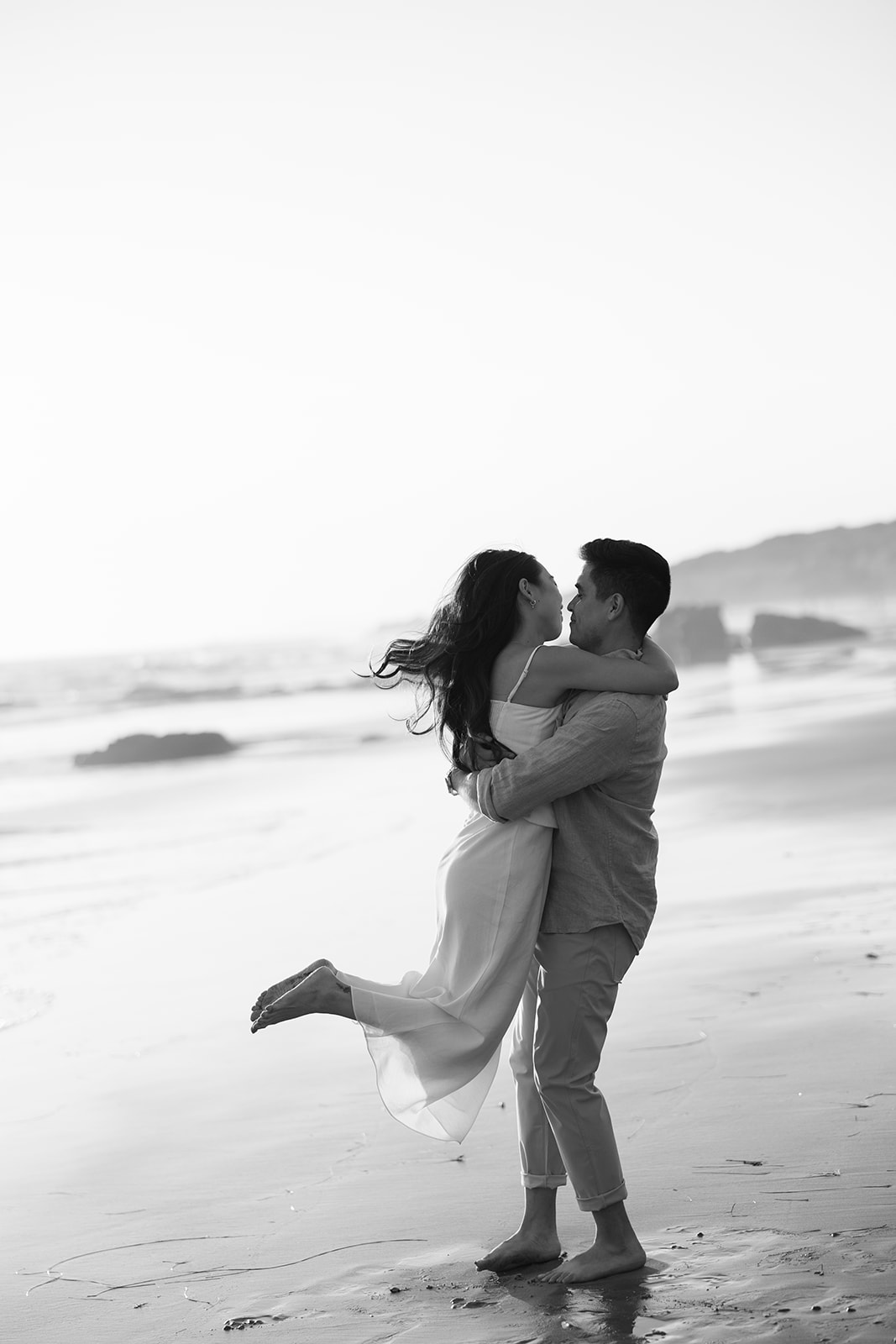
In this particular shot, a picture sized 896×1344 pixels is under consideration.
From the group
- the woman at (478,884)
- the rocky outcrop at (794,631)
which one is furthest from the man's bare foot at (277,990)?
the rocky outcrop at (794,631)

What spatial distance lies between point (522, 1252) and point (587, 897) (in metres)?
0.91

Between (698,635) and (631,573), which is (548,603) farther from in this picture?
(698,635)

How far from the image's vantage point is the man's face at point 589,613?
11.3 ft

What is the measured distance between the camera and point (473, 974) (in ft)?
11.0

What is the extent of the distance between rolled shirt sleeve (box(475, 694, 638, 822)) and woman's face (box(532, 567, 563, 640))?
0.28 metres

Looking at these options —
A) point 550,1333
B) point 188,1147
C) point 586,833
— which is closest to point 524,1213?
point 550,1333

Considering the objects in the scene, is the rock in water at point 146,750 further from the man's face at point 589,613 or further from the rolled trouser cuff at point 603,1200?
the rolled trouser cuff at point 603,1200

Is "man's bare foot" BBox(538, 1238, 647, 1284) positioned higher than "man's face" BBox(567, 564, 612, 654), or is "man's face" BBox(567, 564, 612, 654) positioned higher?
"man's face" BBox(567, 564, 612, 654)

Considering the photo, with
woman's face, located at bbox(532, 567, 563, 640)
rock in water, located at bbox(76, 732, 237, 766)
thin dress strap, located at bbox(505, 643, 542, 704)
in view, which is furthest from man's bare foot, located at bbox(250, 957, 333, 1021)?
rock in water, located at bbox(76, 732, 237, 766)

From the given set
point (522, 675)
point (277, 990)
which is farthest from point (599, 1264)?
point (522, 675)

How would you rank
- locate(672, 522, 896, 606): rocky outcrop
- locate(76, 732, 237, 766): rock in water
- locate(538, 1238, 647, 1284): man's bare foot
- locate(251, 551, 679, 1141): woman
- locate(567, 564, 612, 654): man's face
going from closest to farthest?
locate(538, 1238, 647, 1284): man's bare foot < locate(251, 551, 679, 1141): woman < locate(567, 564, 612, 654): man's face < locate(76, 732, 237, 766): rock in water < locate(672, 522, 896, 606): rocky outcrop

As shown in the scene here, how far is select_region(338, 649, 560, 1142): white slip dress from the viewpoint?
3338mm

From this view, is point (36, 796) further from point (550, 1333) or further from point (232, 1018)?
point (550, 1333)

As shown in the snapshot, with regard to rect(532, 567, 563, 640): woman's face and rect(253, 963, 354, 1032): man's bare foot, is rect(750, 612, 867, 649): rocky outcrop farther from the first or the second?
rect(253, 963, 354, 1032): man's bare foot
